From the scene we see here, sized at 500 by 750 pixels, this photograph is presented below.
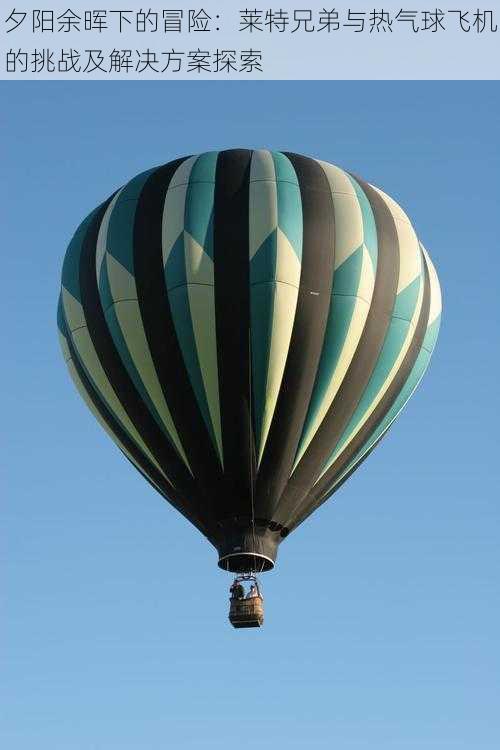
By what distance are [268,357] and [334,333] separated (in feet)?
3.39

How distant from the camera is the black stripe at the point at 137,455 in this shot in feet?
119

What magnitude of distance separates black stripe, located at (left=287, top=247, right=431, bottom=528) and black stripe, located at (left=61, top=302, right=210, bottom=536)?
4.76 feet

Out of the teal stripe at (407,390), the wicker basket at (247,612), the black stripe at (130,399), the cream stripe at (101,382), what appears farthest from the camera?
the teal stripe at (407,390)

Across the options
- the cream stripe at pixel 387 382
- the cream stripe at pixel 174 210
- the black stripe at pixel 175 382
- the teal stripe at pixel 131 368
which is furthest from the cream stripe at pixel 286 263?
the teal stripe at pixel 131 368

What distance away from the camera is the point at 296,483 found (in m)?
35.8

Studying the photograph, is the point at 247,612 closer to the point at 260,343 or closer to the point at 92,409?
the point at 260,343

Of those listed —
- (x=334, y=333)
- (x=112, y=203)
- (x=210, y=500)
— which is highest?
(x=112, y=203)

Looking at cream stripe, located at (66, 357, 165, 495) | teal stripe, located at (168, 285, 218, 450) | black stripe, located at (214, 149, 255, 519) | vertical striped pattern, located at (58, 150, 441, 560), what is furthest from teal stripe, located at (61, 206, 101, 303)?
black stripe, located at (214, 149, 255, 519)

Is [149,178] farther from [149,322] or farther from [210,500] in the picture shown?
[210,500]

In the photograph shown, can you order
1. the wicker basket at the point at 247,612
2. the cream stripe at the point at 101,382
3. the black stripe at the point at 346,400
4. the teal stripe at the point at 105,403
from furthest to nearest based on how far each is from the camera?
1. the teal stripe at the point at 105,403
2. the cream stripe at the point at 101,382
3. the black stripe at the point at 346,400
4. the wicker basket at the point at 247,612

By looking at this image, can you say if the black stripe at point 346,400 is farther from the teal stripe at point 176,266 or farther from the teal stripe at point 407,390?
the teal stripe at point 176,266

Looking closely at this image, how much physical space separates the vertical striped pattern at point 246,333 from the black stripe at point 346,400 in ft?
0.07

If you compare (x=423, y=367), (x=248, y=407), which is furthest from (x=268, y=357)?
(x=423, y=367)

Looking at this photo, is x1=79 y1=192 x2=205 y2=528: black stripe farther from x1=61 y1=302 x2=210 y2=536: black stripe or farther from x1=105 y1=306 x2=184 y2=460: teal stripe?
x1=61 y1=302 x2=210 y2=536: black stripe
